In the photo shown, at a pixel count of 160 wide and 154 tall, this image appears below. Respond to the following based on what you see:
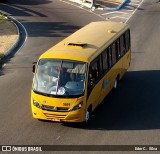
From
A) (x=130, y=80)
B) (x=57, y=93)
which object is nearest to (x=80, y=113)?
(x=57, y=93)

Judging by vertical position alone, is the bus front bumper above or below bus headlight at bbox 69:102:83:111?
below

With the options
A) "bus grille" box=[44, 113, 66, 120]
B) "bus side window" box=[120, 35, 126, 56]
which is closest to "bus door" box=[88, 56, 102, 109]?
"bus grille" box=[44, 113, 66, 120]

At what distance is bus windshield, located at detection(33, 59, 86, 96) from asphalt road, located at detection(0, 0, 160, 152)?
1.30 metres

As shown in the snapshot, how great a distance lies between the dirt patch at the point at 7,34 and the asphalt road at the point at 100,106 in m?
0.86

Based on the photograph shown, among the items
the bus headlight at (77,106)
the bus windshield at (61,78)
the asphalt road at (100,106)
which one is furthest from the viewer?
the bus windshield at (61,78)

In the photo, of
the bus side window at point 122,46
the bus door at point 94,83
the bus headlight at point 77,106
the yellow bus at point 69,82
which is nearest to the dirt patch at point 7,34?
the bus side window at point 122,46

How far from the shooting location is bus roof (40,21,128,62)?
51.4 ft

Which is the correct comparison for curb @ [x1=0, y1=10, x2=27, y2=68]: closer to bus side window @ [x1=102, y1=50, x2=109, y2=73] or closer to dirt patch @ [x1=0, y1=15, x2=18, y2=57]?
dirt patch @ [x1=0, y1=15, x2=18, y2=57]

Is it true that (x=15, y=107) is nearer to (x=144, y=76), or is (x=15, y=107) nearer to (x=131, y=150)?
(x=131, y=150)

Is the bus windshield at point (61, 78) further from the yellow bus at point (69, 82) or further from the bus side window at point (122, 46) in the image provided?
the bus side window at point (122, 46)

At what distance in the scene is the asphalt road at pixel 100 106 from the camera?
48.5 ft

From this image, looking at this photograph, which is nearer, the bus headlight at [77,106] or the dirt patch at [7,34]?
the bus headlight at [77,106]

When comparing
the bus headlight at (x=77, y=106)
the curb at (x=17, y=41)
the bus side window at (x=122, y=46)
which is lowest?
the curb at (x=17, y=41)

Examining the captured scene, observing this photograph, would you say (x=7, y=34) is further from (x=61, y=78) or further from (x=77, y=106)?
(x=77, y=106)
